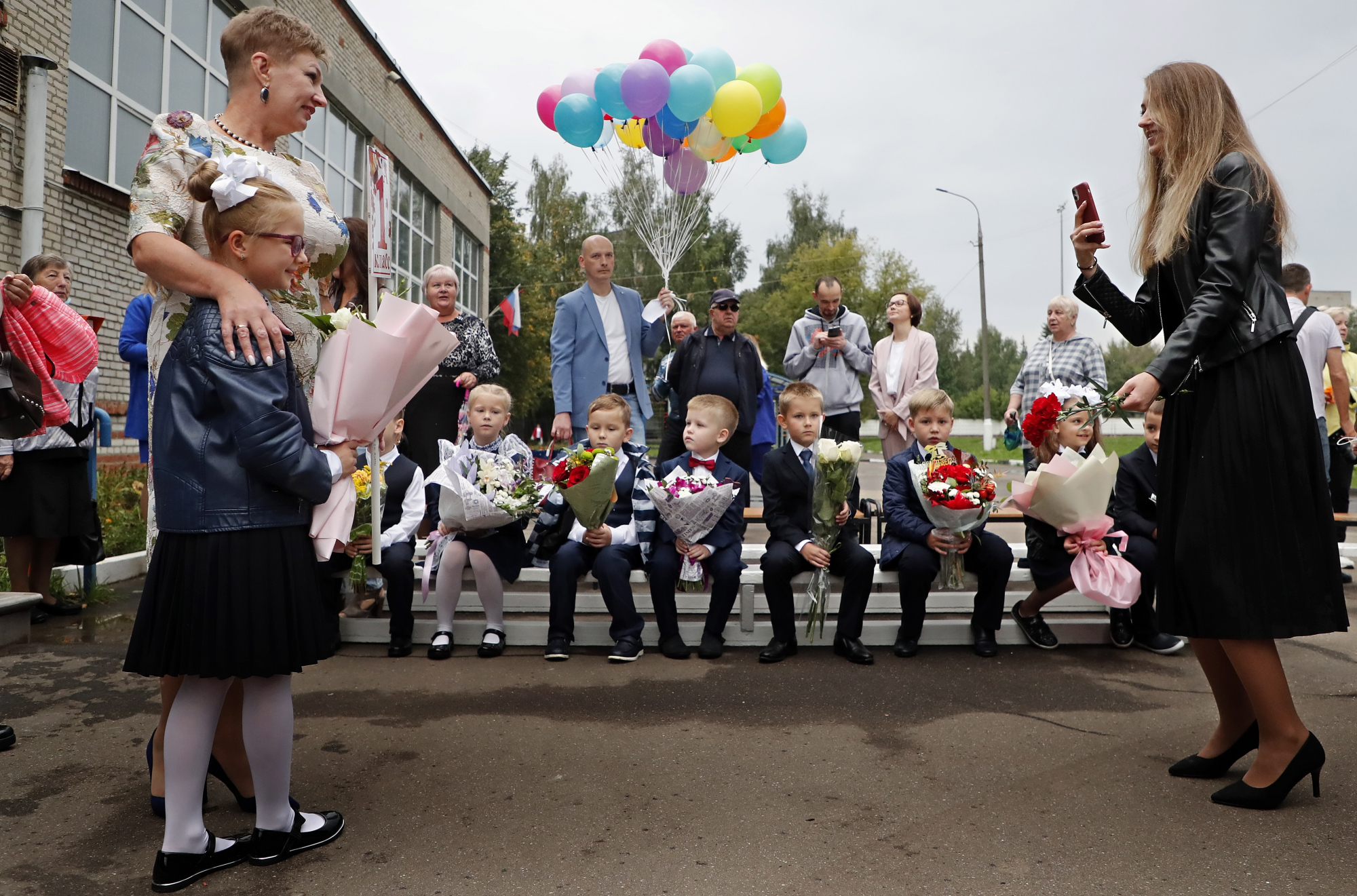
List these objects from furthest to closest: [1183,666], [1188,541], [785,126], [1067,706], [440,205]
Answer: [440,205] → [785,126] → [1183,666] → [1067,706] → [1188,541]

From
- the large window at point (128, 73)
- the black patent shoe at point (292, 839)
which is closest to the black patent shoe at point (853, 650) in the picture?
the black patent shoe at point (292, 839)

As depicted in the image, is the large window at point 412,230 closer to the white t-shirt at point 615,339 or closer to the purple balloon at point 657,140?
the purple balloon at point 657,140

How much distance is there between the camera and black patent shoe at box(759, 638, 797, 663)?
15.7 feet

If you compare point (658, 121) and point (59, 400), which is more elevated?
point (658, 121)

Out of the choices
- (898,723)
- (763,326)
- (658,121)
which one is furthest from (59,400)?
(763,326)

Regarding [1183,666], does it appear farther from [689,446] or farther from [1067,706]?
[689,446]

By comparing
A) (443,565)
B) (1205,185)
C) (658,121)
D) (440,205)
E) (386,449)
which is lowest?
(443,565)

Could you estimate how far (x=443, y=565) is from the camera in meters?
4.97

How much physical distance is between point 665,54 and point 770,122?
1.32m

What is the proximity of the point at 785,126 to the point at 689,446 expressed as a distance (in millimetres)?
6139

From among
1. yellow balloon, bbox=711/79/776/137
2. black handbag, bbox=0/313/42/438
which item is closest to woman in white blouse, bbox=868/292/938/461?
yellow balloon, bbox=711/79/776/137

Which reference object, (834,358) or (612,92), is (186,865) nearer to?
(834,358)

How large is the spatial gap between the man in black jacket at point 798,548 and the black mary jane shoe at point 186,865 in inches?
111

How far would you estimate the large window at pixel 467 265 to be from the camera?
2570 centimetres
